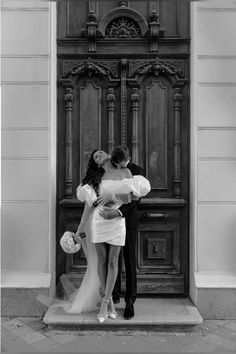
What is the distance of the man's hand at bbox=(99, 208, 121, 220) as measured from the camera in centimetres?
423

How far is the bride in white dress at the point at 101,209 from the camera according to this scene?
13.8ft

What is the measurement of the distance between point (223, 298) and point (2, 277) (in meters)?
2.71

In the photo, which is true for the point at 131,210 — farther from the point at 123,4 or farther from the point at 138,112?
the point at 123,4

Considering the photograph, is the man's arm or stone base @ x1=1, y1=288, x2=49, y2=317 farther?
stone base @ x1=1, y1=288, x2=49, y2=317

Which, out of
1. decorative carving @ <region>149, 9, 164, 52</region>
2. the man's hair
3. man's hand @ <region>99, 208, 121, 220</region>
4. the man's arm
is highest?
decorative carving @ <region>149, 9, 164, 52</region>

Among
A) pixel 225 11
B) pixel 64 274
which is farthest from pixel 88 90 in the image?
pixel 64 274

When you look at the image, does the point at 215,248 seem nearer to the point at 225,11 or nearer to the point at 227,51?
the point at 227,51

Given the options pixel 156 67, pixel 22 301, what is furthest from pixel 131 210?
pixel 156 67

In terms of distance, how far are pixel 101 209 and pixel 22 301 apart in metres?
1.57

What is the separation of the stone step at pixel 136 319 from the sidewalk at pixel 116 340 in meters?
0.06

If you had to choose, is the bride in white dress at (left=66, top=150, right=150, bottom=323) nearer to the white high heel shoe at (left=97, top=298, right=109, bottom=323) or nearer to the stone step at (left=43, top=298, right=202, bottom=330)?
the white high heel shoe at (left=97, top=298, right=109, bottom=323)

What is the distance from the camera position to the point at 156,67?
509cm

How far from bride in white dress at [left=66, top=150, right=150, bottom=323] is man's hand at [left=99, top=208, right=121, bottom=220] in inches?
1.1

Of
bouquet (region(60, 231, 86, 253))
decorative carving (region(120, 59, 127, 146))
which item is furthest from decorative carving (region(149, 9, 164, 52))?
bouquet (region(60, 231, 86, 253))
